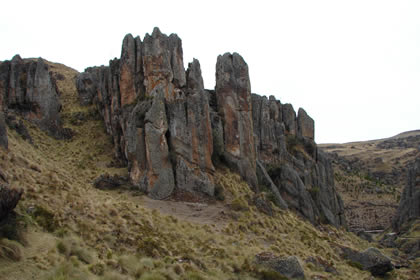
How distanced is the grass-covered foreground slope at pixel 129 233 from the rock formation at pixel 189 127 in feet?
8.53

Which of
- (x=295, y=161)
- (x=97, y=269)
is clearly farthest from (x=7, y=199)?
(x=295, y=161)

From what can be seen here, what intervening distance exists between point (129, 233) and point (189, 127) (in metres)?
18.4

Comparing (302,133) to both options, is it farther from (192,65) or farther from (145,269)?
(145,269)

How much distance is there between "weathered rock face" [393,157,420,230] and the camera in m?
76.1

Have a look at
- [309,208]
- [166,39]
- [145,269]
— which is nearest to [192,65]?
[166,39]

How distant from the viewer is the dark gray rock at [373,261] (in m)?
34.3

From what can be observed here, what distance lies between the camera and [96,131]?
50.4 metres

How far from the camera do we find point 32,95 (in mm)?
48719

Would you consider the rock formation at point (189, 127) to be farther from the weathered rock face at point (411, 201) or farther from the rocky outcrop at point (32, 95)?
the weathered rock face at point (411, 201)

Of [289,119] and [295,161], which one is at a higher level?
[289,119]

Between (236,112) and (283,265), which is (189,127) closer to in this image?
(236,112)

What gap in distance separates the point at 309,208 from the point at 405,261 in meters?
13.8

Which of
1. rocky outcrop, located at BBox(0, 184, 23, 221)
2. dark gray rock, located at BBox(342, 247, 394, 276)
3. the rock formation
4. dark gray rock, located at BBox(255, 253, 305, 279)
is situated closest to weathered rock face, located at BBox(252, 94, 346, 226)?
the rock formation

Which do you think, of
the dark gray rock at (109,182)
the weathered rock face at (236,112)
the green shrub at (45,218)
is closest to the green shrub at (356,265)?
the weathered rock face at (236,112)
